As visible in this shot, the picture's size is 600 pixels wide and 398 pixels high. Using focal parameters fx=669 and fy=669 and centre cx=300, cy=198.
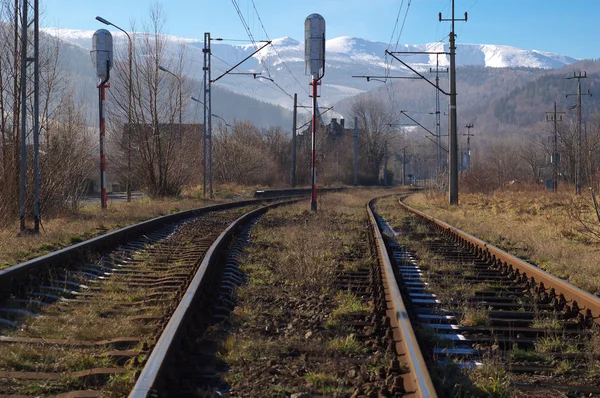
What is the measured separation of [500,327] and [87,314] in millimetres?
3833

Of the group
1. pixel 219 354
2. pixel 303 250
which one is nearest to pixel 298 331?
pixel 219 354

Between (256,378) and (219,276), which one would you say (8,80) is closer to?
(219,276)

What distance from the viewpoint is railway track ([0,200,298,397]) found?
14.3 ft

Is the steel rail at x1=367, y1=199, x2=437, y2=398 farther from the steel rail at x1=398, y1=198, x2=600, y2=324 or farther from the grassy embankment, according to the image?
the steel rail at x1=398, y1=198, x2=600, y2=324

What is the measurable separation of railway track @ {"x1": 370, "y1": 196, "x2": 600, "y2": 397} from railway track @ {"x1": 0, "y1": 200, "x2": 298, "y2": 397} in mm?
2231

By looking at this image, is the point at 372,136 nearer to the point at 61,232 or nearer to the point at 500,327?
the point at 61,232

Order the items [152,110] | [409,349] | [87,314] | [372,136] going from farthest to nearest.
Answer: [372,136], [152,110], [87,314], [409,349]

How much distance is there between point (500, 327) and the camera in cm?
607

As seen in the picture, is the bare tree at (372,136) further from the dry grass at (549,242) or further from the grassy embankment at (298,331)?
the grassy embankment at (298,331)

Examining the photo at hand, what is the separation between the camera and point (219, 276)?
8.55m

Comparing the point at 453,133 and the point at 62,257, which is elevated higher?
the point at 453,133

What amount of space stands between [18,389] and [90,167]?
22.0 metres

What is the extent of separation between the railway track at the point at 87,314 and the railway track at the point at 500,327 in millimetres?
2231

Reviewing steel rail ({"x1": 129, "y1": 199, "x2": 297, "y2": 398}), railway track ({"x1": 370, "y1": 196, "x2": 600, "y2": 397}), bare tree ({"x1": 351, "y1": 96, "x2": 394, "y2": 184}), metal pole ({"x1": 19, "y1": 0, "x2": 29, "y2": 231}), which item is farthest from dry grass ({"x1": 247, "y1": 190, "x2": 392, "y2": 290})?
bare tree ({"x1": 351, "y1": 96, "x2": 394, "y2": 184})
